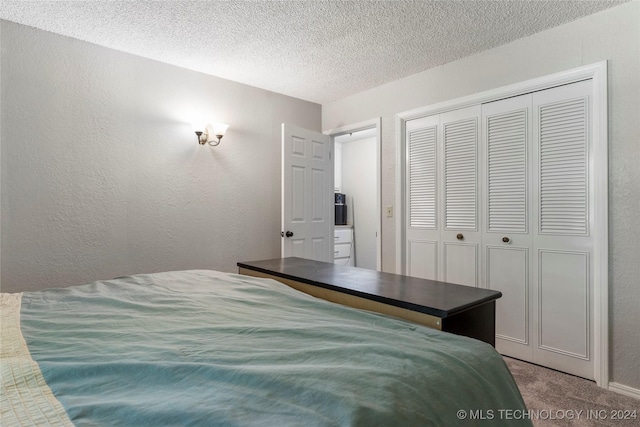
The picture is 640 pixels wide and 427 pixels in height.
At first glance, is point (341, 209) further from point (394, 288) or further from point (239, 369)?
point (239, 369)

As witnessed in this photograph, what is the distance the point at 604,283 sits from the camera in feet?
7.22

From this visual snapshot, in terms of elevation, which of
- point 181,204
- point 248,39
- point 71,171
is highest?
point 248,39

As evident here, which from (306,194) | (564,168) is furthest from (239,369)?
(306,194)

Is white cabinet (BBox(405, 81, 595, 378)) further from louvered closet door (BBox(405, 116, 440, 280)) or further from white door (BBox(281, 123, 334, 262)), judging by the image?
white door (BBox(281, 123, 334, 262))

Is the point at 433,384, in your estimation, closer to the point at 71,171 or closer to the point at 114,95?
the point at 71,171

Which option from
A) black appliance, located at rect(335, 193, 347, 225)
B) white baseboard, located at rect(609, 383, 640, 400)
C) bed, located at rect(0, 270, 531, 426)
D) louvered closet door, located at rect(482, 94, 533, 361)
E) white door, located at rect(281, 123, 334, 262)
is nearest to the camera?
bed, located at rect(0, 270, 531, 426)

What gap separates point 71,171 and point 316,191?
223cm

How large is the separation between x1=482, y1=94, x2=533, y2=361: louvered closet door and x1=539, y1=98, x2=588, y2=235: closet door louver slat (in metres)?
0.11

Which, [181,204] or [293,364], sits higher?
[181,204]

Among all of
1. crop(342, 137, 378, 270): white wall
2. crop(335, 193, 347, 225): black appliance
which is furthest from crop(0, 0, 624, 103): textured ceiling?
crop(335, 193, 347, 225): black appliance

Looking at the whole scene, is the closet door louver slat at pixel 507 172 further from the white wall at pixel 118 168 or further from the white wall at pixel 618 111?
the white wall at pixel 118 168

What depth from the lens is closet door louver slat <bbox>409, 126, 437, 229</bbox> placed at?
321cm

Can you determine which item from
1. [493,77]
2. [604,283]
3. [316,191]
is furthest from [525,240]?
[316,191]

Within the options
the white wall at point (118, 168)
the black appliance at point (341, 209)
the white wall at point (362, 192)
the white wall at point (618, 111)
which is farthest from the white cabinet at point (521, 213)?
the black appliance at point (341, 209)
